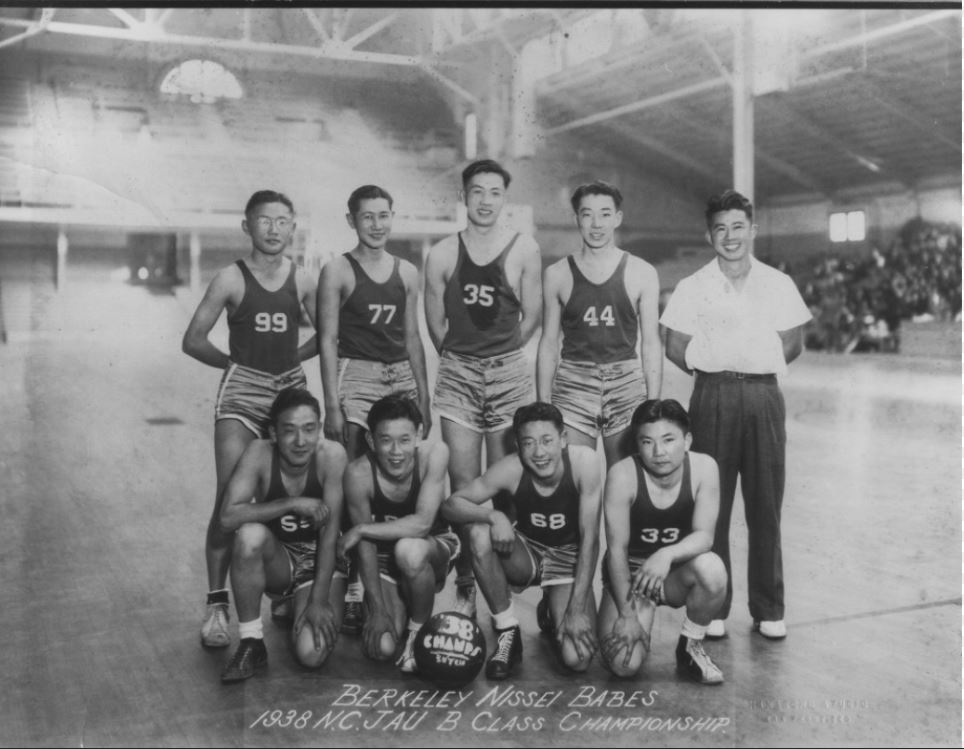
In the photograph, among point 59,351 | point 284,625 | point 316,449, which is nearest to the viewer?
point 316,449

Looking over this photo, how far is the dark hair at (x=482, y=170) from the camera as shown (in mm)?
3484

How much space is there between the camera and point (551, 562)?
10.5ft

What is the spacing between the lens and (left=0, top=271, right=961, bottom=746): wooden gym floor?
108 inches

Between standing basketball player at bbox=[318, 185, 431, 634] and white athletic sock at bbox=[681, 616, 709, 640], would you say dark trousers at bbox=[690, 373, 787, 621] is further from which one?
standing basketball player at bbox=[318, 185, 431, 634]

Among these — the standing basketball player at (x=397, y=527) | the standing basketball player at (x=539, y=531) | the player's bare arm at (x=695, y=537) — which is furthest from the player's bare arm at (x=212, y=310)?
the player's bare arm at (x=695, y=537)

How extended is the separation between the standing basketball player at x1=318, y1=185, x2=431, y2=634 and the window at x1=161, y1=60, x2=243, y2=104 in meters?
0.66

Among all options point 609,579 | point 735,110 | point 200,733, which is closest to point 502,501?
point 609,579

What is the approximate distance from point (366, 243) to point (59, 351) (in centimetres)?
134

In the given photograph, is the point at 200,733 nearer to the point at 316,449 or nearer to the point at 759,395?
the point at 316,449

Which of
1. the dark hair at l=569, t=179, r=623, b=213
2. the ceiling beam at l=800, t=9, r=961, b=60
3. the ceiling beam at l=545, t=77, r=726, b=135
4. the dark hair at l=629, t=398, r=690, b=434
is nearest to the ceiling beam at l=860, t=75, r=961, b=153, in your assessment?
the ceiling beam at l=800, t=9, r=961, b=60

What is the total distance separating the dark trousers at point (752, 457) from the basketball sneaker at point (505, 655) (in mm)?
759

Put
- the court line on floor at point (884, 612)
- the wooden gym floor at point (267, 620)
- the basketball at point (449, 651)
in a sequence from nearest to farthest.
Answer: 1. the wooden gym floor at point (267, 620)
2. the basketball at point (449, 651)
3. the court line on floor at point (884, 612)

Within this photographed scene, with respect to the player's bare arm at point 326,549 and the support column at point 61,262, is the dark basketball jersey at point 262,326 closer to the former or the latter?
the player's bare arm at point 326,549

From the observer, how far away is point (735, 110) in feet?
12.3
